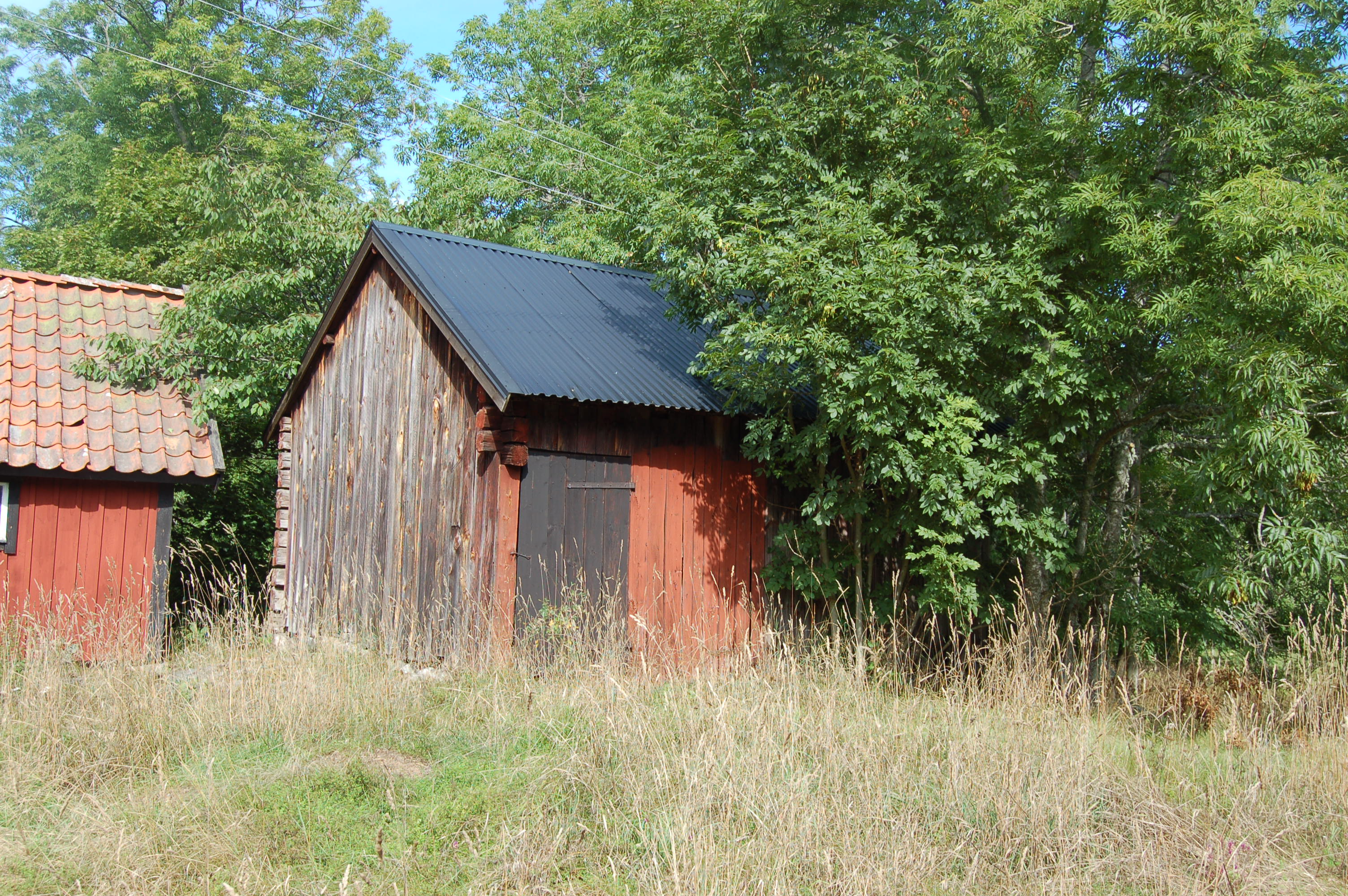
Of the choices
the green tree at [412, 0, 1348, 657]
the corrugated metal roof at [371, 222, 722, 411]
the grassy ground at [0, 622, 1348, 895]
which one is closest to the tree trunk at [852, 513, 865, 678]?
the green tree at [412, 0, 1348, 657]

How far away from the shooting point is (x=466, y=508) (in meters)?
8.38

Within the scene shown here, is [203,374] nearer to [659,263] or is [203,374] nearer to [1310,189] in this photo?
[659,263]

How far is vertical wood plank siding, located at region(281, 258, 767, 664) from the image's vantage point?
8.14 m

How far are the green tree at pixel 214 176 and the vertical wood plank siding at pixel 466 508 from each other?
1454 mm

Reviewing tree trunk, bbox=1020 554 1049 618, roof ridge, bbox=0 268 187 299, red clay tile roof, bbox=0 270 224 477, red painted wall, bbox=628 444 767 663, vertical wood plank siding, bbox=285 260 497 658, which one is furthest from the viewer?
roof ridge, bbox=0 268 187 299

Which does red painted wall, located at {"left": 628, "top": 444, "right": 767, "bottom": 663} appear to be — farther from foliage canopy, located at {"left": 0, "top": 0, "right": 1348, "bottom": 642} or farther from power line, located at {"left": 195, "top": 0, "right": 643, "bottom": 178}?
power line, located at {"left": 195, "top": 0, "right": 643, "bottom": 178}

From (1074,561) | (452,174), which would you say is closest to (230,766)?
(1074,561)

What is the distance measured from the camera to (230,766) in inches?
199

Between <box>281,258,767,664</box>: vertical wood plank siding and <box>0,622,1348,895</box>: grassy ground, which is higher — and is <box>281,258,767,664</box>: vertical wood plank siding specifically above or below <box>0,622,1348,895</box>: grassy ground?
above

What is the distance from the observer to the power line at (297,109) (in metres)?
19.1

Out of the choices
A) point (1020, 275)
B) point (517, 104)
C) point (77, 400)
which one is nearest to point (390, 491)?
point (77, 400)

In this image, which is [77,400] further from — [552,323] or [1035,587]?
[1035,587]

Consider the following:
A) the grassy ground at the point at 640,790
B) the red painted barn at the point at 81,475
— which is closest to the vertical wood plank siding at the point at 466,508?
the red painted barn at the point at 81,475

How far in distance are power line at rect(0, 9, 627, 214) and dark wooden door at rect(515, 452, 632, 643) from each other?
5.88 m
